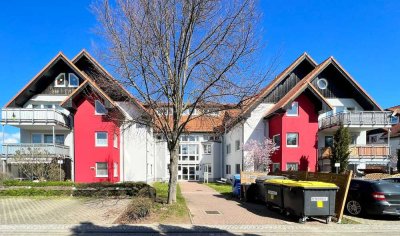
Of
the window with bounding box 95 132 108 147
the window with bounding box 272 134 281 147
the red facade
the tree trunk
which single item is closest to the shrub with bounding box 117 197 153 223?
the tree trunk

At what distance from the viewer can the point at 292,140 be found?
93.5 ft

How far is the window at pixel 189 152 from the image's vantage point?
4516 cm

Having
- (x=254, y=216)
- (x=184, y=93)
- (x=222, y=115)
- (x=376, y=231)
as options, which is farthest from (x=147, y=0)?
(x=376, y=231)

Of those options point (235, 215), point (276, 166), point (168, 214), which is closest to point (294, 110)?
point (276, 166)

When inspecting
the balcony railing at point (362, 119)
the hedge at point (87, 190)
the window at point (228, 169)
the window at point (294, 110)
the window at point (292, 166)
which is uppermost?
the window at point (294, 110)

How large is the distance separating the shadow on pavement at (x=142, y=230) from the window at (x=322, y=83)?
77.0 ft

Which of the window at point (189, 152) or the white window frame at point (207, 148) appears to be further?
the window at point (189, 152)

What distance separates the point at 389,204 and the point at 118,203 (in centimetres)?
1059

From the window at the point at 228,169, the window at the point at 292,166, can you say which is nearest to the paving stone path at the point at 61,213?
the window at the point at 292,166

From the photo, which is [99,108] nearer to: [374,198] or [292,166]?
[292,166]

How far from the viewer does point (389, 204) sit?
11.8 meters

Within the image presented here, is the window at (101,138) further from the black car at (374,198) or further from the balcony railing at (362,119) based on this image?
the black car at (374,198)

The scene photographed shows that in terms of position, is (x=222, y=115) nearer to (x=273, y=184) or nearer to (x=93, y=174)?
(x=273, y=184)

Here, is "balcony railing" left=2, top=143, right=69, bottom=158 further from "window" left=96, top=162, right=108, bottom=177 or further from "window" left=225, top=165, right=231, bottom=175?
"window" left=225, top=165, right=231, bottom=175
